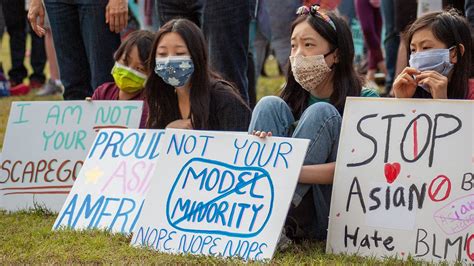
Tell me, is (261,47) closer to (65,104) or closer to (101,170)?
(65,104)

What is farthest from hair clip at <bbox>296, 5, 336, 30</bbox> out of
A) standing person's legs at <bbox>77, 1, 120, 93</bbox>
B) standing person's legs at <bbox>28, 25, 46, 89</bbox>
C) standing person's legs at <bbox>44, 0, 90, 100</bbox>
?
standing person's legs at <bbox>28, 25, 46, 89</bbox>

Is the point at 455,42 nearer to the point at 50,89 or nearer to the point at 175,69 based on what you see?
the point at 175,69

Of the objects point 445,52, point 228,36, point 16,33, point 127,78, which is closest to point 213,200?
point 445,52

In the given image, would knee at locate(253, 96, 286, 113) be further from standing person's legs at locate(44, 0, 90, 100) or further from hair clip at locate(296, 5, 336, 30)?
standing person's legs at locate(44, 0, 90, 100)

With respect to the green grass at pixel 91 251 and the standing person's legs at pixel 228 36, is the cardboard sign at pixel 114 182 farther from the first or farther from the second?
the standing person's legs at pixel 228 36

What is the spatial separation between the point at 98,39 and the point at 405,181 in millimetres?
2117

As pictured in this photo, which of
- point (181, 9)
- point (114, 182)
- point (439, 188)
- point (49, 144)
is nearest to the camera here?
point (439, 188)

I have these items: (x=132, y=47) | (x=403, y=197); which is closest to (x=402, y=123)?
(x=403, y=197)

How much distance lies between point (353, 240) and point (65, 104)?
6.43 feet

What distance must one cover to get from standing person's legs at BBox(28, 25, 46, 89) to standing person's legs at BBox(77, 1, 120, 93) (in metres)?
4.58

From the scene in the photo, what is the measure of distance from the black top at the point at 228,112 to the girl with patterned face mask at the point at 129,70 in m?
0.69

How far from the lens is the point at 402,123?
383 cm

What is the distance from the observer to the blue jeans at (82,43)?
5.27 metres

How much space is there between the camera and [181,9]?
17.7ft
